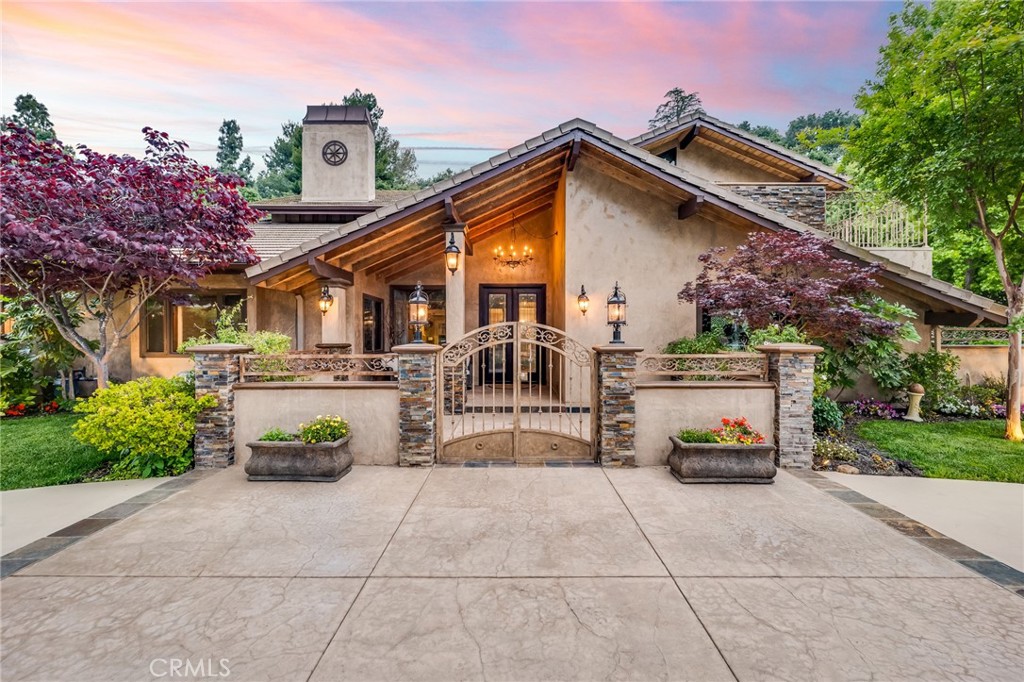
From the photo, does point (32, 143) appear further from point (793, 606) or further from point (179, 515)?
point (793, 606)

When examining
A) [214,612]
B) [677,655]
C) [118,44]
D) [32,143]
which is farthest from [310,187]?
[677,655]

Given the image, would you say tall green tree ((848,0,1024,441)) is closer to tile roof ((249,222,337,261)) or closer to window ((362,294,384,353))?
window ((362,294,384,353))

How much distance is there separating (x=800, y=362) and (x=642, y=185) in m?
4.77

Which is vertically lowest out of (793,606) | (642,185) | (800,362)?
(793,606)

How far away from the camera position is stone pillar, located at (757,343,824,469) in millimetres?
5707

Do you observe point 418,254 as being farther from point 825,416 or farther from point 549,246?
point 825,416

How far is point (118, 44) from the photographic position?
845cm

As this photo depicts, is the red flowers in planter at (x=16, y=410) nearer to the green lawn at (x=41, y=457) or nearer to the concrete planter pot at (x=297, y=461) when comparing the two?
the green lawn at (x=41, y=457)

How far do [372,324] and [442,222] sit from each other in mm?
3863

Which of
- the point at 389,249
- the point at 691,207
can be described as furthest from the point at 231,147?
the point at 691,207

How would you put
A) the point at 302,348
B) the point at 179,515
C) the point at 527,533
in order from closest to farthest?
the point at 527,533, the point at 179,515, the point at 302,348

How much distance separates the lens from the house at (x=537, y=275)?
595 cm

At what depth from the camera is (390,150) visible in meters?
32.1

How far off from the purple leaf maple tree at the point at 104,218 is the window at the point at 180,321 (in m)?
3.67
